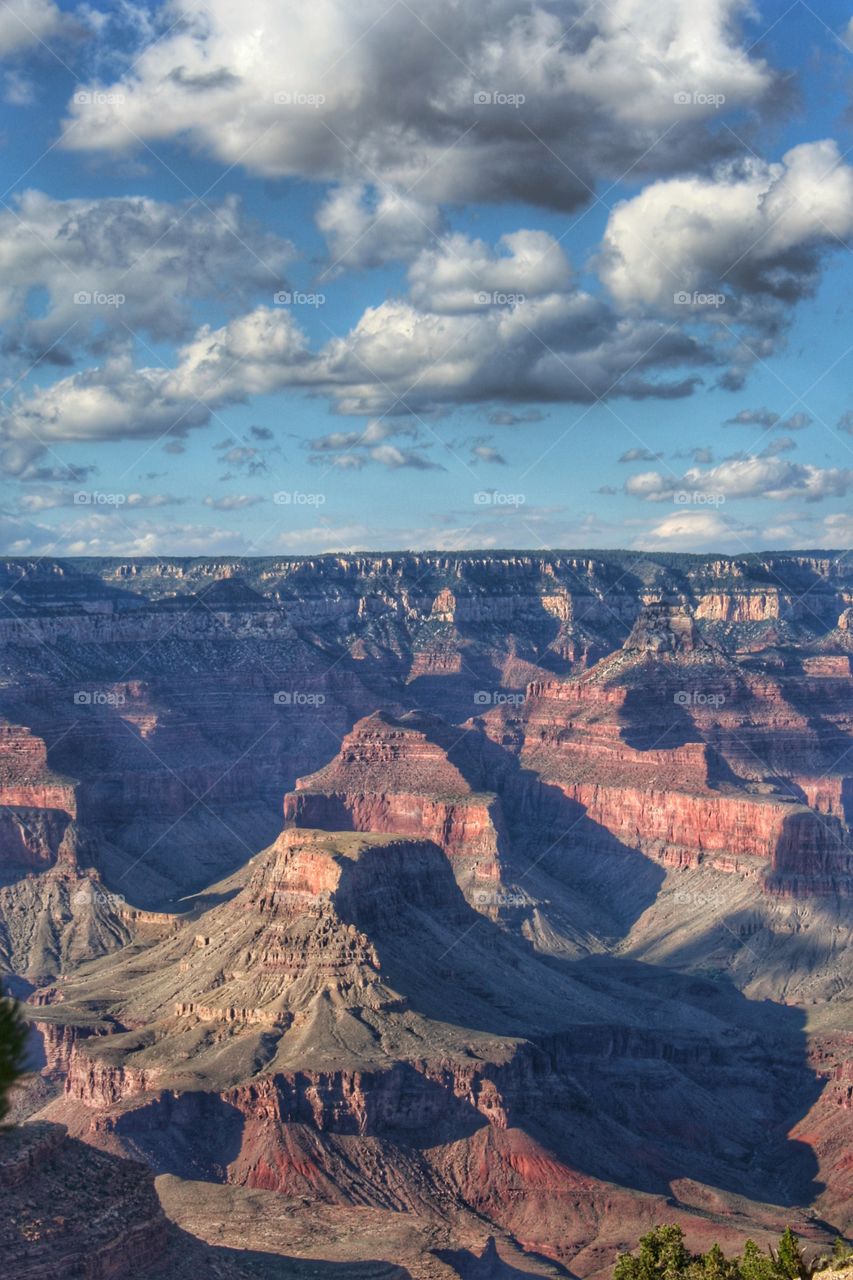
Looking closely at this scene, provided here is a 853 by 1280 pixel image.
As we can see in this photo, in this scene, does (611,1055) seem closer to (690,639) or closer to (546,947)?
(546,947)

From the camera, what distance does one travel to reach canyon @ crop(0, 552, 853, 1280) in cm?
8538

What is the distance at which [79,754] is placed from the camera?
178125mm

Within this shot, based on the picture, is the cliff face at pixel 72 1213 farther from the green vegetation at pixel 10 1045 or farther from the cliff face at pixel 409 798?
the cliff face at pixel 409 798

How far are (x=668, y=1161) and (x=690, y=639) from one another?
10640 cm

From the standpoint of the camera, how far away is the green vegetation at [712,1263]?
2188 inches

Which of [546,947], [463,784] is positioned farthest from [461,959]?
[463,784]

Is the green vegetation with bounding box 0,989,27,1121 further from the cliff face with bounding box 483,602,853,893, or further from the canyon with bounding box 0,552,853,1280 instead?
the cliff face with bounding box 483,602,853,893
